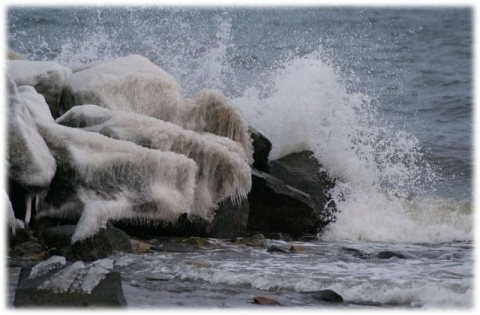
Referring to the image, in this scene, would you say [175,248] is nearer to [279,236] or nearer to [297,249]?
[297,249]

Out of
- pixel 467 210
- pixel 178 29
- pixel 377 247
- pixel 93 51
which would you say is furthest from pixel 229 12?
pixel 377 247

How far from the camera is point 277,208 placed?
8.45 metres

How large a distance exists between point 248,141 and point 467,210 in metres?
3.20

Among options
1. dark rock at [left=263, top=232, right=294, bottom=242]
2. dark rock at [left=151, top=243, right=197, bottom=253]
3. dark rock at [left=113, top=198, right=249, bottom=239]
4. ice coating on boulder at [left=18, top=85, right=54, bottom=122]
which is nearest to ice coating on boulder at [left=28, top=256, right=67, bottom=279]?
dark rock at [left=151, top=243, right=197, bottom=253]

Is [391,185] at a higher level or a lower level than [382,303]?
higher

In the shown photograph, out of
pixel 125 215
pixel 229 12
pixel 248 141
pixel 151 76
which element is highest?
pixel 229 12

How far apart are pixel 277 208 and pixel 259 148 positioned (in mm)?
709

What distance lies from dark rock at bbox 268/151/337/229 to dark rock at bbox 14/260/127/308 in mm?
4516

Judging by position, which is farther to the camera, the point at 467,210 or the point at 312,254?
the point at 467,210

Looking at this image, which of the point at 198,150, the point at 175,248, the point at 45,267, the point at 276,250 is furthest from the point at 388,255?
the point at 45,267

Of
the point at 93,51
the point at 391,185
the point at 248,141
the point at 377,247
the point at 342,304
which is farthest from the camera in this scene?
the point at 93,51

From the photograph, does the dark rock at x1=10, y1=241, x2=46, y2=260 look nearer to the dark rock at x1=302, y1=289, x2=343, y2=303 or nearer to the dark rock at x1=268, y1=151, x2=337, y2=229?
the dark rock at x1=302, y1=289, x2=343, y2=303

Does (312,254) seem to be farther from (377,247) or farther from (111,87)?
(111,87)

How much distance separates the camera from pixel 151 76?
867 cm
